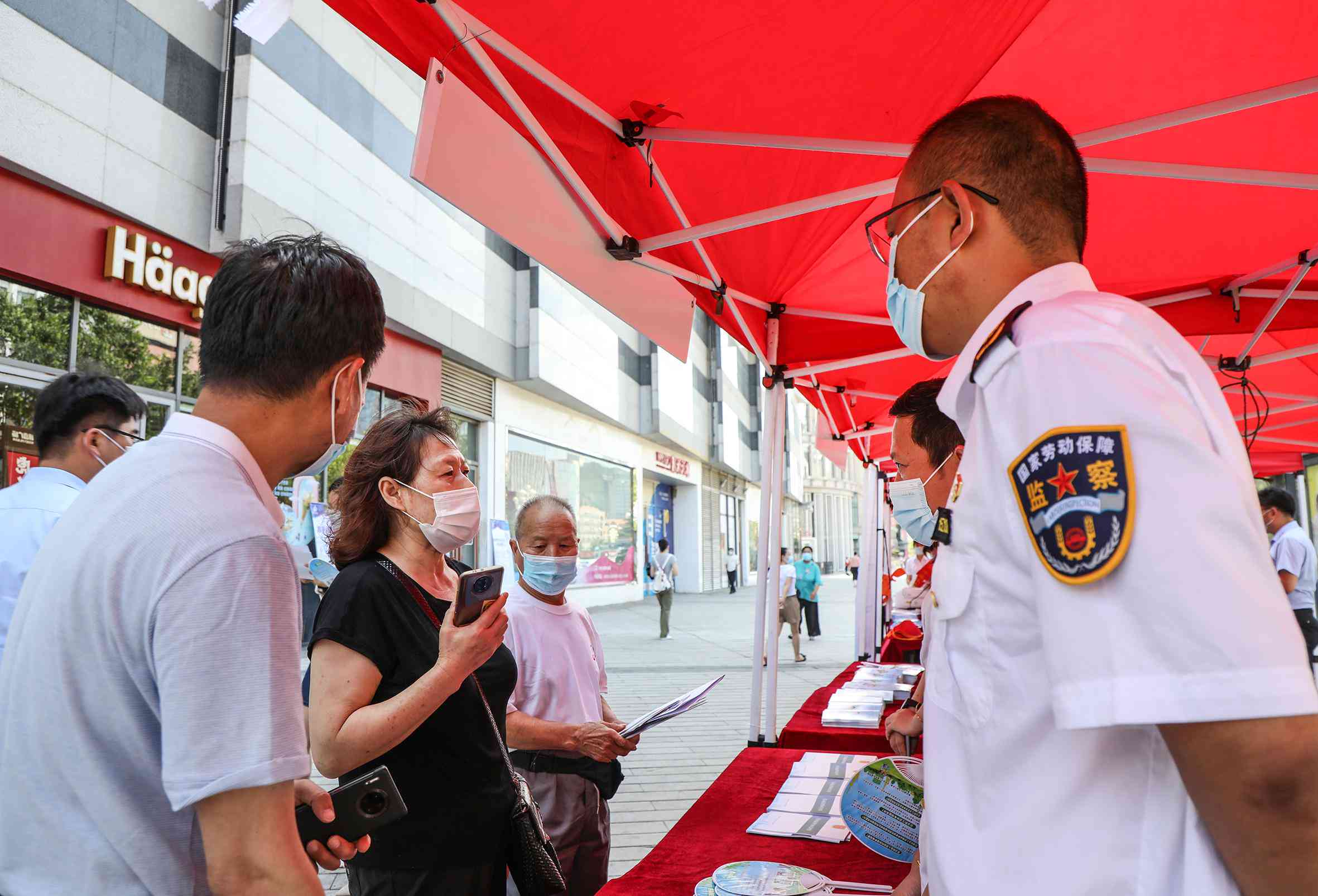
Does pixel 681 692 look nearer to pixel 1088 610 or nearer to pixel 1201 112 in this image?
pixel 1201 112

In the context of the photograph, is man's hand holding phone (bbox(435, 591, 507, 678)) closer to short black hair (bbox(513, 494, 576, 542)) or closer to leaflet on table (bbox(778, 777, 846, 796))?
leaflet on table (bbox(778, 777, 846, 796))

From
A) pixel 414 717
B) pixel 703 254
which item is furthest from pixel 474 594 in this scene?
pixel 703 254

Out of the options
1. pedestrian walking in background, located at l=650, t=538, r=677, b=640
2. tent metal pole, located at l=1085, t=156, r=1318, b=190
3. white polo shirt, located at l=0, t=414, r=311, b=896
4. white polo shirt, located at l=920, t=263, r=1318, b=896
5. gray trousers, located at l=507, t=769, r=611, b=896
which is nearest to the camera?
white polo shirt, located at l=920, t=263, r=1318, b=896

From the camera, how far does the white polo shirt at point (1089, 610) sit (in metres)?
0.76

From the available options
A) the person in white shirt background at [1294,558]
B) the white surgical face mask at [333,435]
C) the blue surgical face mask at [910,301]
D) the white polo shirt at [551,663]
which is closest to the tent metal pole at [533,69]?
the white surgical face mask at [333,435]

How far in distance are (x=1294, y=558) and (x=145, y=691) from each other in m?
8.78

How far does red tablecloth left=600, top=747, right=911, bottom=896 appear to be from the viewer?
1953 millimetres

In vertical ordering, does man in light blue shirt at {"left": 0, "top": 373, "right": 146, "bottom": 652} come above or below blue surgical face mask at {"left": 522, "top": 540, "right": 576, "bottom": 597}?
above

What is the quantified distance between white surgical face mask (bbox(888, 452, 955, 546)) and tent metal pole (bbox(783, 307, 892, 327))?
2.20m

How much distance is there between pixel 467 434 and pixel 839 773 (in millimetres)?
14352

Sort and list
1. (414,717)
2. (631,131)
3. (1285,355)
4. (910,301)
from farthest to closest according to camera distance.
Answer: (1285,355) → (631,131) → (414,717) → (910,301)

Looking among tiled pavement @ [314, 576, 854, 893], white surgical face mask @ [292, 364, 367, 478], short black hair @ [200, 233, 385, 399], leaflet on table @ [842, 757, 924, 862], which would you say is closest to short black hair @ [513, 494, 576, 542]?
leaflet on table @ [842, 757, 924, 862]

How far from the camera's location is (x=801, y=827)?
2.32 meters

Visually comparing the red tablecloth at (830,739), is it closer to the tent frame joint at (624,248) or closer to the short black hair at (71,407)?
the tent frame joint at (624,248)
